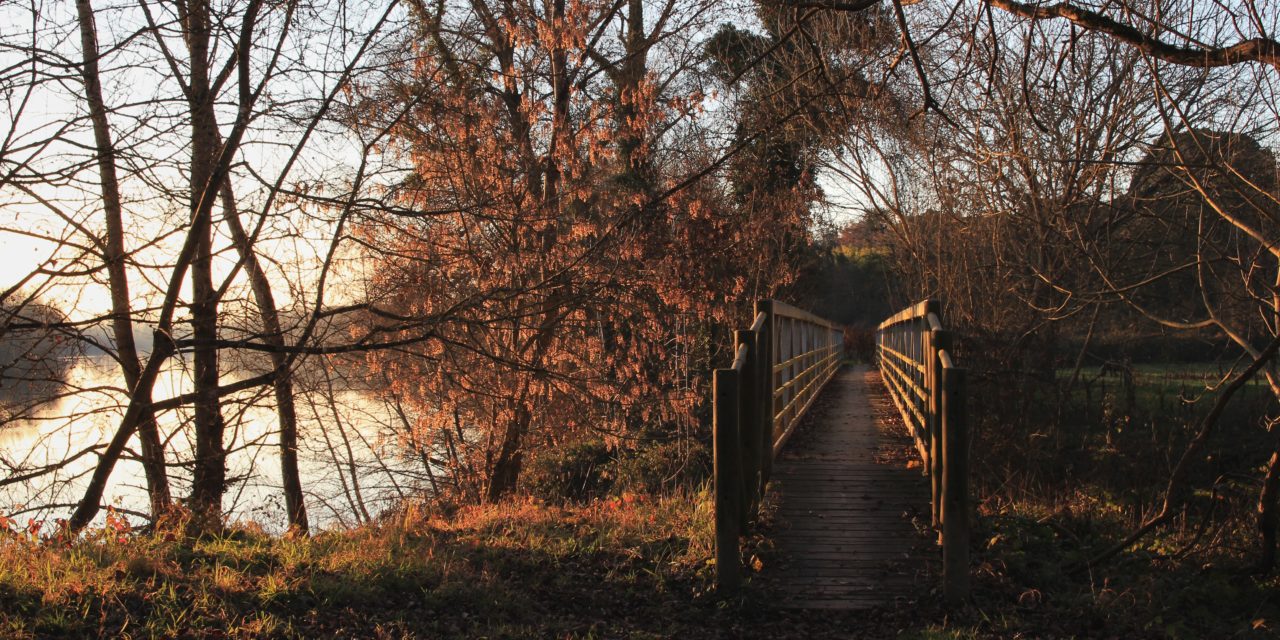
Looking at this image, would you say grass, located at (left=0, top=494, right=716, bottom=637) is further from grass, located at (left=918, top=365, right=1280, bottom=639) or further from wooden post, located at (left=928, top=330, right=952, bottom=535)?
grass, located at (left=918, top=365, right=1280, bottom=639)

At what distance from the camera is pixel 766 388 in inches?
306

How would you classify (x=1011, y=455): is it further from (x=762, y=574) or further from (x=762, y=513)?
(x=762, y=574)

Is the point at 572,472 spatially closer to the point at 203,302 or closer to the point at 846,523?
the point at 203,302

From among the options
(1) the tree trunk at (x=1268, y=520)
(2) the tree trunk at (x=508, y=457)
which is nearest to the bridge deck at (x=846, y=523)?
(1) the tree trunk at (x=1268, y=520)

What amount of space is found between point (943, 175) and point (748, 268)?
10.6 feet

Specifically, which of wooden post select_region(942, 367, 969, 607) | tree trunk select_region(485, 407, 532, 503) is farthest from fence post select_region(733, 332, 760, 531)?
tree trunk select_region(485, 407, 532, 503)

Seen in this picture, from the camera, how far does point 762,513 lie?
22.9 feet

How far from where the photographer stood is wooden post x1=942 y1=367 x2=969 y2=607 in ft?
17.7

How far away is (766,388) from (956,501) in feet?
8.20

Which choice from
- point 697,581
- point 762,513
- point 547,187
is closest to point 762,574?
point 697,581

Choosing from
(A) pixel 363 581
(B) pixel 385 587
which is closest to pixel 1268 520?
(B) pixel 385 587

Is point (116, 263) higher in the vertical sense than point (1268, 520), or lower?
higher

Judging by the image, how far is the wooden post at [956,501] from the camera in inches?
213

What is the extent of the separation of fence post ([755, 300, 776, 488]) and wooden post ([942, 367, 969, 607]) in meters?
2.11
